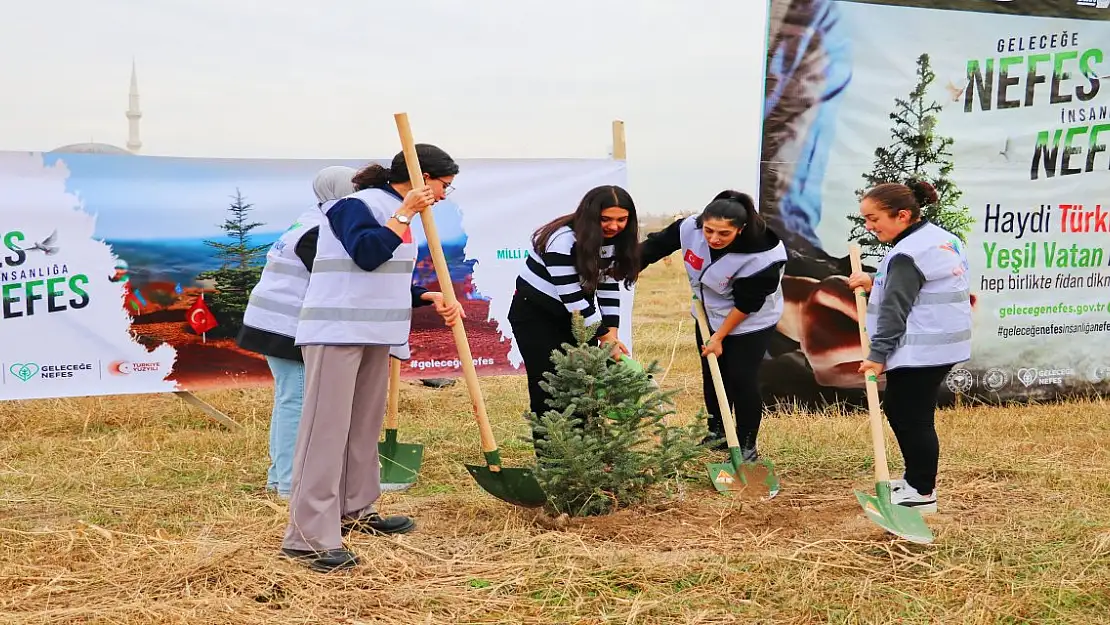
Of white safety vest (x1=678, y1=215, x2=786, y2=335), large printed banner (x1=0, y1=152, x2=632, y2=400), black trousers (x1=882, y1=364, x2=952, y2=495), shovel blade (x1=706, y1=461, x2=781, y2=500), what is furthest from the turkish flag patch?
large printed banner (x1=0, y1=152, x2=632, y2=400)

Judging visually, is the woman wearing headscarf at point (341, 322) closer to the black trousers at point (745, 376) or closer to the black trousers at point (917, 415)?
the black trousers at point (745, 376)

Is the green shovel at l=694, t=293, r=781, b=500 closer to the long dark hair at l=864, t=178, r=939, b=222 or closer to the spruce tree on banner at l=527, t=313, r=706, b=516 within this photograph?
the spruce tree on banner at l=527, t=313, r=706, b=516

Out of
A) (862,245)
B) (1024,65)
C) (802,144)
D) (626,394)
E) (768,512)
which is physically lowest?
(768,512)

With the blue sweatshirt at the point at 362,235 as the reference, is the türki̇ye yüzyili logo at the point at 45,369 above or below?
below

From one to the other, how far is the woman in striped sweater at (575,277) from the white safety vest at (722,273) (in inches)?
20.4

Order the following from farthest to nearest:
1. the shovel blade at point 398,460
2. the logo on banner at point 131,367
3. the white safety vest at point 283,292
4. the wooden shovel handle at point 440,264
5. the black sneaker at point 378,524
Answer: the logo on banner at point 131,367
the shovel blade at point 398,460
the white safety vest at point 283,292
the black sneaker at point 378,524
the wooden shovel handle at point 440,264

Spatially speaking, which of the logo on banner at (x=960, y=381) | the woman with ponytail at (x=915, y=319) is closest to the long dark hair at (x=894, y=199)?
the woman with ponytail at (x=915, y=319)

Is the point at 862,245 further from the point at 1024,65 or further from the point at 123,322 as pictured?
Answer: the point at 123,322

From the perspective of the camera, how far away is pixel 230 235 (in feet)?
21.8

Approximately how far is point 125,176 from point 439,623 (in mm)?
4235

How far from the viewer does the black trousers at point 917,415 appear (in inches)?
180

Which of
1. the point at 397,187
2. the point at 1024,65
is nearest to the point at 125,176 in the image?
the point at 397,187

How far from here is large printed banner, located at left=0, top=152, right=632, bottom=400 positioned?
6184mm

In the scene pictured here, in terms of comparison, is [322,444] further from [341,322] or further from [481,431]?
[481,431]
